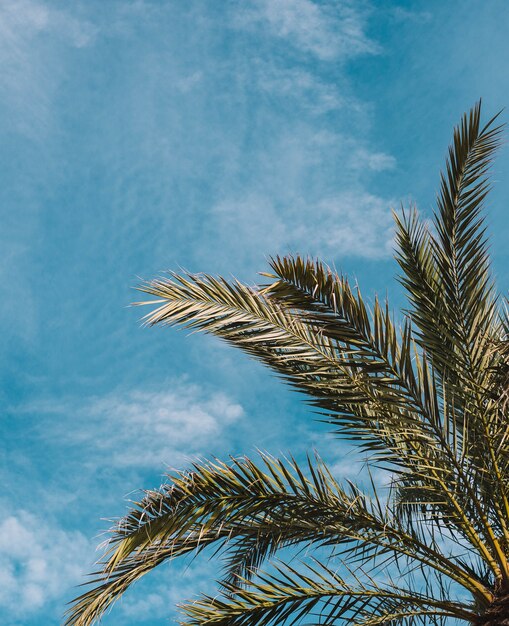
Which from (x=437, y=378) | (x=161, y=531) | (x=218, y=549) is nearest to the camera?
(x=161, y=531)

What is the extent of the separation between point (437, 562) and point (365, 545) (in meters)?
0.62

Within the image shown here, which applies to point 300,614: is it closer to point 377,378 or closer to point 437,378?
point 377,378

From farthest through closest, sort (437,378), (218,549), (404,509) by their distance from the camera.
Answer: (404,509) < (437,378) < (218,549)

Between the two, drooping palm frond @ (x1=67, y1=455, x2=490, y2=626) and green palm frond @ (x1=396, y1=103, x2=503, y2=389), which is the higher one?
green palm frond @ (x1=396, y1=103, x2=503, y2=389)

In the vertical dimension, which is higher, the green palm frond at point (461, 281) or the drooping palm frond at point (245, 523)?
the green palm frond at point (461, 281)

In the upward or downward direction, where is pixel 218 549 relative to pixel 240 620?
upward

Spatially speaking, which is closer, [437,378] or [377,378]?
[377,378]

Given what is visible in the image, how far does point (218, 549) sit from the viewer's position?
6613mm

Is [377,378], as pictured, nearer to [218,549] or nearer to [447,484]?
[447,484]

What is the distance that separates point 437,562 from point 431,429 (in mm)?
1132

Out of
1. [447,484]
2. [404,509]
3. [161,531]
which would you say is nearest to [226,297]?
[161,531]

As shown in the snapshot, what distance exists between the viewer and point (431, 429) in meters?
6.42

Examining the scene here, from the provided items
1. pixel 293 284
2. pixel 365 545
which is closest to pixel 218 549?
pixel 365 545

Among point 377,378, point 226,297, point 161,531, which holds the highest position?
point 226,297
